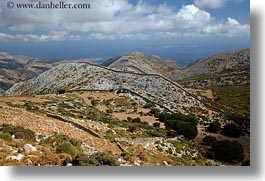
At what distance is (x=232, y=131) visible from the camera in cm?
898

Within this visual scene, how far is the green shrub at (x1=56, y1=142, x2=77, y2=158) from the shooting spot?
834 centimetres

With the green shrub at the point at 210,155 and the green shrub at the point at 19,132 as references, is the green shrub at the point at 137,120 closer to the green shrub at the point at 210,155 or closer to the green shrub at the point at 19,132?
the green shrub at the point at 210,155

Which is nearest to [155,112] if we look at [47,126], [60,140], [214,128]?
[214,128]

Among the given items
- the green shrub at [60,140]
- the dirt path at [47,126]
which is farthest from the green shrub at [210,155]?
the green shrub at [60,140]

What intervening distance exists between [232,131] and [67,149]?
12.5ft

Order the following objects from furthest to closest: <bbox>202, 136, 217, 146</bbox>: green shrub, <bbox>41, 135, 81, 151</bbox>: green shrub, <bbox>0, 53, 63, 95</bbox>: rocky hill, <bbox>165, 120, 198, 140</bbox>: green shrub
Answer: <bbox>0, 53, 63, 95</bbox>: rocky hill, <bbox>165, 120, 198, 140</bbox>: green shrub, <bbox>202, 136, 217, 146</bbox>: green shrub, <bbox>41, 135, 81, 151</bbox>: green shrub

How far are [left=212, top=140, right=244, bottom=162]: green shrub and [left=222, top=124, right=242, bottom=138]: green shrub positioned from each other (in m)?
0.21

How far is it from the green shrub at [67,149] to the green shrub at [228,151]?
3.18 metres

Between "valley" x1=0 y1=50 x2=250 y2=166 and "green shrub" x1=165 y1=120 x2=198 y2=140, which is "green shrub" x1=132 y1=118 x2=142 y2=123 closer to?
"valley" x1=0 y1=50 x2=250 y2=166

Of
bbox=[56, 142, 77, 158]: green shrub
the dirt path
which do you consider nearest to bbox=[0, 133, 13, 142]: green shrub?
the dirt path

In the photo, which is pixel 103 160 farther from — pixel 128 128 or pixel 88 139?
pixel 128 128

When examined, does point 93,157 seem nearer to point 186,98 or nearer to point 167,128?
point 167,128

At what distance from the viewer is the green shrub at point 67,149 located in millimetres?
8344

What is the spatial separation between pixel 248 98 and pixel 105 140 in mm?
3396
